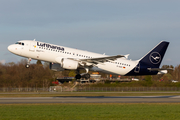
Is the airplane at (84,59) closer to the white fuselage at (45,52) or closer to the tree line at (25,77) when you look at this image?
the white fuselage at (45,52)

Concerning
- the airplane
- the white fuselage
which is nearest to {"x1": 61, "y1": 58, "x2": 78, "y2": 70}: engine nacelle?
the airplane

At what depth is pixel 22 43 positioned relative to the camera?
3978cm

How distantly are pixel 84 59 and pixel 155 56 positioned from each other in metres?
16.3

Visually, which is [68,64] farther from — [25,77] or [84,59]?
[25,77]

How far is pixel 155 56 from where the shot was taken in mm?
49156

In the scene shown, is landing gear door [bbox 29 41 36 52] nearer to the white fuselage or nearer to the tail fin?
the white fuselage

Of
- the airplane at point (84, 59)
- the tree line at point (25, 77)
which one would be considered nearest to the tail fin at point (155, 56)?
the airplane at point (84, 59)

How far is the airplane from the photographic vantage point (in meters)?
39.7

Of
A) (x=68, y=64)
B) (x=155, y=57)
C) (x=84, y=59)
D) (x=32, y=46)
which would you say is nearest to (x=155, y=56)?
(x=155, y=57)

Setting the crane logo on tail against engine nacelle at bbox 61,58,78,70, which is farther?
the crane logo on tail

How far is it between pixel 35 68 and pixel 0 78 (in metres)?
12.0
